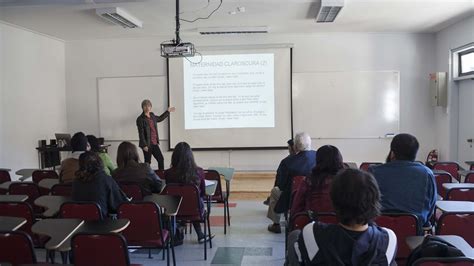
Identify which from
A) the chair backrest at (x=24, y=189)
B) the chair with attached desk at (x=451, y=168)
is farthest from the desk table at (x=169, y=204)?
the chair with attached desk at (x=451, y=168)

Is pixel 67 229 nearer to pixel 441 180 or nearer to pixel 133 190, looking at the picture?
pixel 133 190

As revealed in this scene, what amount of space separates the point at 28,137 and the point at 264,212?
484 cm

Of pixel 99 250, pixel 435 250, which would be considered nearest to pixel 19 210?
pixel 99 250

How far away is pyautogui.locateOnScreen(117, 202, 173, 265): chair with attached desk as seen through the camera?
297 centimetres

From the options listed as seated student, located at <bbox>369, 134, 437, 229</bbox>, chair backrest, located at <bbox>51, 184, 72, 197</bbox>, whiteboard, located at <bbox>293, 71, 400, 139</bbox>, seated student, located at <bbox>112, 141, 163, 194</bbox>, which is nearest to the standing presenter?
whiteboard, located at <bbox>293, 71, 400, 139</bbox>

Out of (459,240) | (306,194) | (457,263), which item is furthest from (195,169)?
(457,263)

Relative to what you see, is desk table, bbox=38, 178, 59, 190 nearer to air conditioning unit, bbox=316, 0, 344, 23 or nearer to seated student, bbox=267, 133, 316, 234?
seated student, bbox=267, 133, 316, 234

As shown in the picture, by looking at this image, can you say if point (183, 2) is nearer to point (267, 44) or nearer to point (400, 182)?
point (267, 44)

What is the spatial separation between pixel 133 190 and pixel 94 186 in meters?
0.57

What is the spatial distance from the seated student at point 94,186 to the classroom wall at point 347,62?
551 centimetres

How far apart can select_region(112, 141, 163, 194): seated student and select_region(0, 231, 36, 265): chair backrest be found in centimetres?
167

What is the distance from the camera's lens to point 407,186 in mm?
2680

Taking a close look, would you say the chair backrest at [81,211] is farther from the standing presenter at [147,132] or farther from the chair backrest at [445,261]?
the standing presenter at [147,132]

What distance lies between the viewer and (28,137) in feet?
25.0
